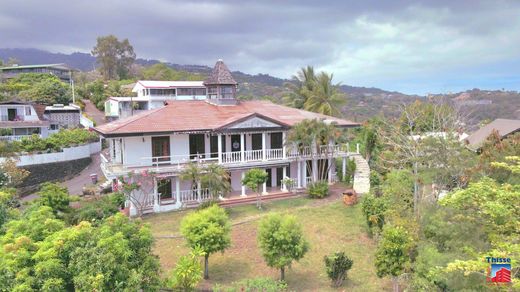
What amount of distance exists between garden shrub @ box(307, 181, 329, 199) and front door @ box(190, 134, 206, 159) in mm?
7635

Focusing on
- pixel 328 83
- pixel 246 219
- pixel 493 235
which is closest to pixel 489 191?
pixel 493 235

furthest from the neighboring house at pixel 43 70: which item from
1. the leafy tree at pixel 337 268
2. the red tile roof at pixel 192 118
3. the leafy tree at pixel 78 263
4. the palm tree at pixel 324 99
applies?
the leafy tree at pixel 337 268

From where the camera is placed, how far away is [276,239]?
13.8 metres

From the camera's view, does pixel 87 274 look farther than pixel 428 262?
No

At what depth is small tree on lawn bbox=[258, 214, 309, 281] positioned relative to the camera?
13.8 metres

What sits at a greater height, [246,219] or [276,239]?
[276,239]

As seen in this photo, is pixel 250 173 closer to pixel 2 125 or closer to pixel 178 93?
pixel 2 125

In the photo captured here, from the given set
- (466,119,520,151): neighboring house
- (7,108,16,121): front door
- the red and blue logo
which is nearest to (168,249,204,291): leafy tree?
the red and blue logo

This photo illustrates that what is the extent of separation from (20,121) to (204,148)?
26.0 metres

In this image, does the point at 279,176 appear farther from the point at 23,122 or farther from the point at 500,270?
the point at 23,122

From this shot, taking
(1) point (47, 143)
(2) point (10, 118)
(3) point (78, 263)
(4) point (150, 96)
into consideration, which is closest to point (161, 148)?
(1) point (47, 143)

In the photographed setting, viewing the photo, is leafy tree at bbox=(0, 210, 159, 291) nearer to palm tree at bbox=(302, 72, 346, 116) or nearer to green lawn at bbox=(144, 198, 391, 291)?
green lawn at bbox=(144, 198, 391, 291)

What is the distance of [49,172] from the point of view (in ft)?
104

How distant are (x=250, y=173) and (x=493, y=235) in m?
15.3
